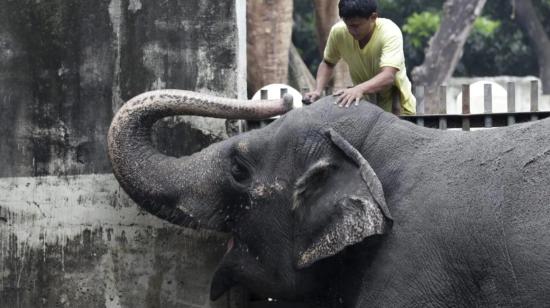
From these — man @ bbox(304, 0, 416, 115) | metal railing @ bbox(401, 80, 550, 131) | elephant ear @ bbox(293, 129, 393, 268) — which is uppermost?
man @ bbox(304, 0, 416, 115)

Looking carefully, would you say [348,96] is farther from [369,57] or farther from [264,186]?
[369,57]

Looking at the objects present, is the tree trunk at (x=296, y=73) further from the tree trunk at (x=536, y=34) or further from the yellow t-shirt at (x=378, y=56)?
the tree trunk at (x=536, y=34)

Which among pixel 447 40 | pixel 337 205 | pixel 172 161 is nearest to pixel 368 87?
pixel 337 205

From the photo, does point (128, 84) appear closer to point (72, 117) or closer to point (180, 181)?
point (72, 117)

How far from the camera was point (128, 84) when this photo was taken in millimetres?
7152

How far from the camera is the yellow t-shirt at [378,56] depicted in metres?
6.71

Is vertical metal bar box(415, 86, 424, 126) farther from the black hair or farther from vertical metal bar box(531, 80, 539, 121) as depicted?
the black hair

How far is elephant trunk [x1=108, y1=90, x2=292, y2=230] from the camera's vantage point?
631cm

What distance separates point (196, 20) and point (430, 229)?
2189 millimetres

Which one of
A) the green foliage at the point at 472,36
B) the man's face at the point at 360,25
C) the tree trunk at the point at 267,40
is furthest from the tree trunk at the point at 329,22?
the green foliage at the point at 472,36

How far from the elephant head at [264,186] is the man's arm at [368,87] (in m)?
0.07

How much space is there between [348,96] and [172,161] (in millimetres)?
958

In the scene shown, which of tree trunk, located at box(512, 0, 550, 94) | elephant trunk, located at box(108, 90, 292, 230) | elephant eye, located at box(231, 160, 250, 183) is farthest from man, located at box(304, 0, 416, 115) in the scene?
tree trunk, located at box(512, 0, 550, 94)

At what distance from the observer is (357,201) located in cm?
Result: 564
